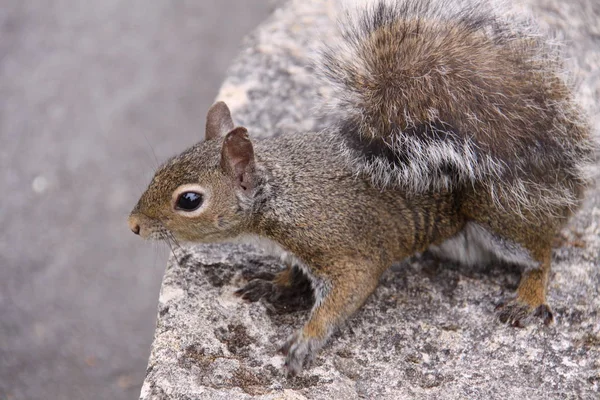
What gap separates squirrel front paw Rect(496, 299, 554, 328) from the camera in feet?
8.04

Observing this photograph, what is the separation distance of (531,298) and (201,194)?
114cm

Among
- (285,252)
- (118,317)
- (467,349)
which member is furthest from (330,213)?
(118,317)

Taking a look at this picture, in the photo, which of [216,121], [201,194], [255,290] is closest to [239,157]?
[201,194]

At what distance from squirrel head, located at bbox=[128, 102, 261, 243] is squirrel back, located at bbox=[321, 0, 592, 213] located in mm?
382

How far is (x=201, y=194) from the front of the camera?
230cm

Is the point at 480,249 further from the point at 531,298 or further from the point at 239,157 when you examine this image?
the point at 239,157

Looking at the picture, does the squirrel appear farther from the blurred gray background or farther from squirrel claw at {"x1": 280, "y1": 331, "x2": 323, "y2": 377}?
the blurred gray background

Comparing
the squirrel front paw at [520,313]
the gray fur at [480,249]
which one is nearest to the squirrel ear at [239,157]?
the gray fur at [480,249]

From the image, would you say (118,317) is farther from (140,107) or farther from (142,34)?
(142,34)

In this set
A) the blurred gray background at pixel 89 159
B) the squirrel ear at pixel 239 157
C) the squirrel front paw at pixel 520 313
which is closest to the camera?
the squirrel ear at pixel 239 157

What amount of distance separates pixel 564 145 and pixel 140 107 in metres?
3.51

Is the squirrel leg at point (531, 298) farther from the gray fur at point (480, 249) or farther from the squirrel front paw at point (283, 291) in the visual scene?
the squirrel front paw at point (283, 291)

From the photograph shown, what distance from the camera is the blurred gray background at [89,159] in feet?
13.6

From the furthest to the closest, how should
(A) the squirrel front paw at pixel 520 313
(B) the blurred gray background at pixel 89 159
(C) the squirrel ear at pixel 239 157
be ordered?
(B) the blurred gray background at pixel 89 159 < (A) the squirrel front paw at pixel 520 313 < (C) the squirrel ear at pixel 239 157
